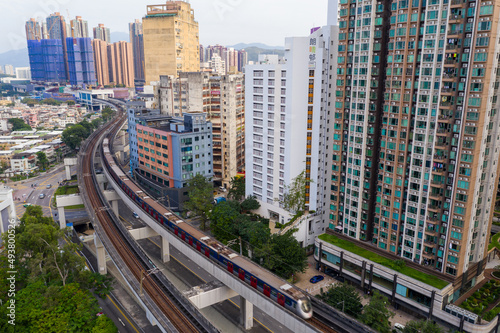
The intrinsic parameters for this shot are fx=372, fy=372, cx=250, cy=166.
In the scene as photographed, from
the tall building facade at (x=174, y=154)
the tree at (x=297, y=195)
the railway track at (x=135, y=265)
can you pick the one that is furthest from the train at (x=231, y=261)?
the tree at (x=297, y=195)

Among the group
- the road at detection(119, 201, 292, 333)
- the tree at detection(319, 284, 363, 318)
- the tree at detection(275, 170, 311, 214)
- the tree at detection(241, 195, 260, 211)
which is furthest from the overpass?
the tree at detection(275, 170, 311, 214)

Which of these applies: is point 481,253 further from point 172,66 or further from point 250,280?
point 172,66

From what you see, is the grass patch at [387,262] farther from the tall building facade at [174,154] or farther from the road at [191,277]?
the tall building facade at [174,154]

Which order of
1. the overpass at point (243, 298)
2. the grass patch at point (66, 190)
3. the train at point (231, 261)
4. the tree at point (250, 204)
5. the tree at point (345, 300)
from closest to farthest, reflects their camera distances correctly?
1. the overpass at point (243, 298)
2. the train at point (231, 261)
3. the tree at point (345, 300)
4. the tree at point (250, 204)
5. the grass patch at point (66, 190)

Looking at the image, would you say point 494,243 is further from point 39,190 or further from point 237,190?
point 39,190

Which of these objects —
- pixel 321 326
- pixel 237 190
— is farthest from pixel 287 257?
pixel 237 190

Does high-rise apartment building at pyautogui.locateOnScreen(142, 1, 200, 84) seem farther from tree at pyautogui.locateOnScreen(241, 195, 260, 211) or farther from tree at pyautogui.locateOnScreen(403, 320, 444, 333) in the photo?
tree at pyautogui.locateOnScreen(403, 320, 444, 333)

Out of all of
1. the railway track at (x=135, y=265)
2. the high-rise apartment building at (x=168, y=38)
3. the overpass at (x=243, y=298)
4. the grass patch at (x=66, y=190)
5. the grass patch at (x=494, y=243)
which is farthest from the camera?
the high-rise apartment building at (x=168, y=38)
